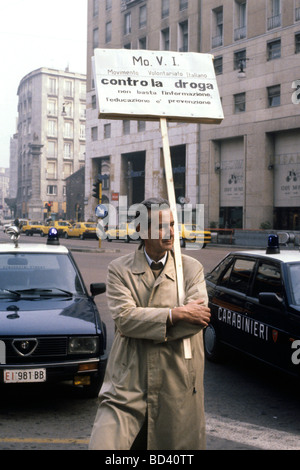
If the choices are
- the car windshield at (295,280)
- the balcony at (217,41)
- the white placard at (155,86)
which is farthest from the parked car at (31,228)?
the white placard at (155,86)

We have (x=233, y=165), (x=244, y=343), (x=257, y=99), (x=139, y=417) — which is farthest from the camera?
(x=233, y=165)

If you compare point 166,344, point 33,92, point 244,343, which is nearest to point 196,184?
point 244,343

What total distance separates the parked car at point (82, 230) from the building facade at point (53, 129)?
4675 cm

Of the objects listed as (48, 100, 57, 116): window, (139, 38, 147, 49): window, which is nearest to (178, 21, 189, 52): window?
(139, 38, 147, 49): window

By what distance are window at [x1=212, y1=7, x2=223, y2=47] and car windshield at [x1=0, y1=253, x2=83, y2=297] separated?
38.9 m

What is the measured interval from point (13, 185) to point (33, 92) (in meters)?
38.1

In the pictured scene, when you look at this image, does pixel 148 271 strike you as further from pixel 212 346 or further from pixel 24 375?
pixel 212 346

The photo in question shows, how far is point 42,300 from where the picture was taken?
5562 mm

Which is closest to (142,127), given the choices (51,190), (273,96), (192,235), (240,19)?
(240,19)

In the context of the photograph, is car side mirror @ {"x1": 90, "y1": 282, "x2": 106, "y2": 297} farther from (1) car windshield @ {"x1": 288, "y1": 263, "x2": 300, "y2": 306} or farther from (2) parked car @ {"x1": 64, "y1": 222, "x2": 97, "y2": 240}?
(2) parked car @ {"x1": 64, "y1": 222, "x2": 97, "y2": 240}

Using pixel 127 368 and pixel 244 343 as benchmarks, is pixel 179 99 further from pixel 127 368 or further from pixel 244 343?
pixel 244 343

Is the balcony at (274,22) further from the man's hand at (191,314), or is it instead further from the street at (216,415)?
the man's hand at (191,314)

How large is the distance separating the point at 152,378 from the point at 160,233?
724 mm

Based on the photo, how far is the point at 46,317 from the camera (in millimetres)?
5074
